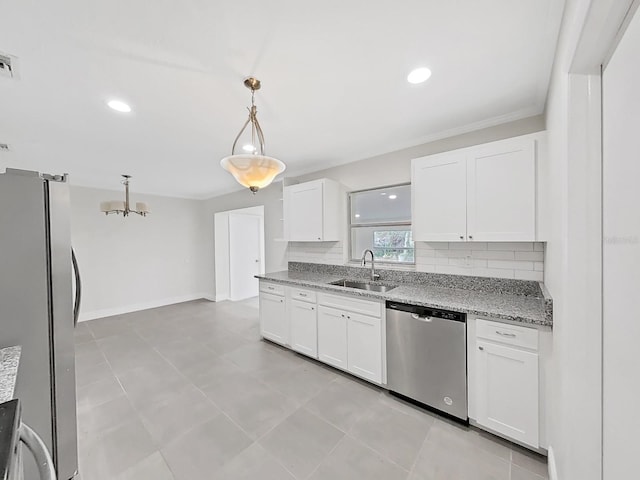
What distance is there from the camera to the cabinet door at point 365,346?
2.38m

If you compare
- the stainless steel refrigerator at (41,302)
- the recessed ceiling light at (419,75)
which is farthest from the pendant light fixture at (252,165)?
the recessed ceiling light at (419,75)

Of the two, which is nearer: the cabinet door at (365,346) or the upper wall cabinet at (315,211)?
the cabinet door at (365,346)

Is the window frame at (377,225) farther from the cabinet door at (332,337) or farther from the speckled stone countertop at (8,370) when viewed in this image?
the speckled stone countertop at (8,370)

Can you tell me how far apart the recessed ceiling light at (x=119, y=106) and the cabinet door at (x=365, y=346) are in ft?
8.90

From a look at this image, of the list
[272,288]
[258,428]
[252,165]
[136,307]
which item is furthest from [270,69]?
[136,307]

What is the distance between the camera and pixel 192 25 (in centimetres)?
132

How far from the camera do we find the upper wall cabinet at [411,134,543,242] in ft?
6.45

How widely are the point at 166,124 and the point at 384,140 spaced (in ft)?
7.49

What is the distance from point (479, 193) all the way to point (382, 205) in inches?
50.2

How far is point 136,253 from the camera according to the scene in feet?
17.5

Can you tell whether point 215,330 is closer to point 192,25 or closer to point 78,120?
point 78,120

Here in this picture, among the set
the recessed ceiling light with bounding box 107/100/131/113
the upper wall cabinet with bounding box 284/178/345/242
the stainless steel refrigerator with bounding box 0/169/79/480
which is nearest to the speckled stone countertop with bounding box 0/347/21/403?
the stainless steel refrigerator with bounding box 0/169/79/480

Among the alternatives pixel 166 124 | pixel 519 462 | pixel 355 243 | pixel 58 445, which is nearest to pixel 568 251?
pixel 519 462

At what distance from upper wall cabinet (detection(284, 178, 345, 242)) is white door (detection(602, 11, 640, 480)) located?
2591 mm
